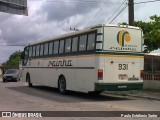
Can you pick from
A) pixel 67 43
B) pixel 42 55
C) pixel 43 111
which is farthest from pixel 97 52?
pixel 42 55

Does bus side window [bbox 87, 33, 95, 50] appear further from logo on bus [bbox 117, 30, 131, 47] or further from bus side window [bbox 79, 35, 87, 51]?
logo on bus [bbox 117, 30, 131, 47]

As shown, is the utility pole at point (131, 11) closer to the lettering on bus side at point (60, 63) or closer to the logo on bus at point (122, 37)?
the lettering on bus side at point (60, 63)

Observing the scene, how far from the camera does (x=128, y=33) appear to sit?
18.7 m

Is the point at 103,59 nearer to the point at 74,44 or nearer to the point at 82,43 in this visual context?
the point at 82,43

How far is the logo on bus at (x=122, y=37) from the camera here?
1841cm

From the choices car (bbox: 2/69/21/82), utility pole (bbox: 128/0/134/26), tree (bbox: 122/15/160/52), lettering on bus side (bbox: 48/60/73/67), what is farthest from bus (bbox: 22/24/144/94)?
car (bbox: 2/69/21/82)

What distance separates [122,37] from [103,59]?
1512 mm

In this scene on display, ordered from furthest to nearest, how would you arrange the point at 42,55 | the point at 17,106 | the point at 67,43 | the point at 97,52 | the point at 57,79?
the point at 42,55 < the point at 57,79 < the point at 67,43 < the point at 97,52 < the point at 17,106

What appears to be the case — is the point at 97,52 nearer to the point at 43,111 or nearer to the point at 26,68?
the point at 43,111

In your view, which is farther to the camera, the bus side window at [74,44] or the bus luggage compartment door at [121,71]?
the bus side window at [74,44]

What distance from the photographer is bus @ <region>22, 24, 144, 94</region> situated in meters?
18.0

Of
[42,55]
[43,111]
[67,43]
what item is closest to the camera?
[43,111]

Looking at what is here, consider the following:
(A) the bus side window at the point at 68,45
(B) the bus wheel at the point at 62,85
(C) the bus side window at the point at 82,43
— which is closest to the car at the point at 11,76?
(B) the bus wheel at the point at 62,85

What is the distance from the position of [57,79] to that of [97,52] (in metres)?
5.13
